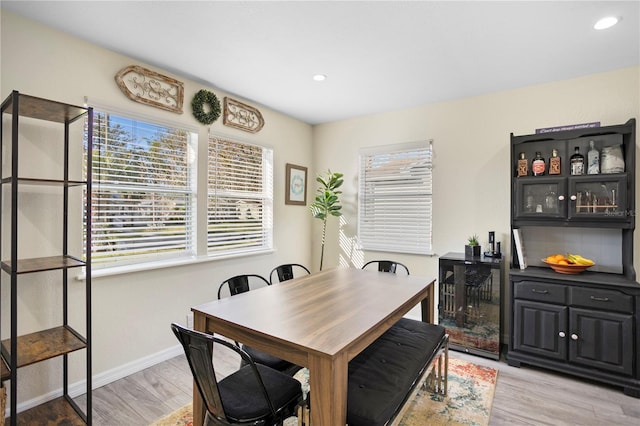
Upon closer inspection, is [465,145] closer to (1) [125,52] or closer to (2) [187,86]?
(2) [187,86]

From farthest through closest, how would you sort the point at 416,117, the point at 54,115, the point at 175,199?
the point at 416,117, the point at 175,199, the point at 54,115

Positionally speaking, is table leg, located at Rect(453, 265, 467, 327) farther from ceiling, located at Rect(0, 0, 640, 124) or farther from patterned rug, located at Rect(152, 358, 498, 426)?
ceiling, located at Rect(0, 0, 640, 124)

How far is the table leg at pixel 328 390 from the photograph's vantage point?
1.30 meters

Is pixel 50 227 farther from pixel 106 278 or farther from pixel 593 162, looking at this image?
pixel 593 162

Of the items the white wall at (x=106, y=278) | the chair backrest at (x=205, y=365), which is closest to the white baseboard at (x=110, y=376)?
the white wall at (x=106, y=278)

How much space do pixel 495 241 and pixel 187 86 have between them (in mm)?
3525

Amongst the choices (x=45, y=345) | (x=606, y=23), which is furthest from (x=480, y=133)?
(x=45, y=345)

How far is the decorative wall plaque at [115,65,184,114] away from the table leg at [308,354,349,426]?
8.63ft

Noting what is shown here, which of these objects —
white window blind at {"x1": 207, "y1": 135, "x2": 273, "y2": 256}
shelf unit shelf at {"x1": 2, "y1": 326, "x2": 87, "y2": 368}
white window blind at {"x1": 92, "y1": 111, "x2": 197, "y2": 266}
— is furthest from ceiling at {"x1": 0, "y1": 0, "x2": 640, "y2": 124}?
shelf unit shelf at {"x1": 2, "y1": 326, "x2": 87, "y2": 368}

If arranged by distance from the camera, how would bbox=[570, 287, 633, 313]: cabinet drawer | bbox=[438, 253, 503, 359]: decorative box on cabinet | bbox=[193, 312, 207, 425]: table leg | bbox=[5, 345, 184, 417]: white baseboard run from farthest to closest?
bbox=[438, 253, 503, 359]: decorative box on cabinet, bbox=[570, 287, 633, 313]: cabinet drawer, bbox=[5, 345, 184, 417]: white baseboard, bbox=[193, 312, 207, 425]: table leg

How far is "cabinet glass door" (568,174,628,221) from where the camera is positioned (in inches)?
105

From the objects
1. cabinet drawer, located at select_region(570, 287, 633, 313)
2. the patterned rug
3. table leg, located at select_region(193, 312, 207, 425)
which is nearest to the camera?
table leg, located at select_region(193, 312, 207, 425)

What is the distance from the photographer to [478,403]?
7.68 ft

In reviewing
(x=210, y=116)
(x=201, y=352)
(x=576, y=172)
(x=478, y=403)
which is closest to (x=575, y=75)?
(x=576, y=172)
